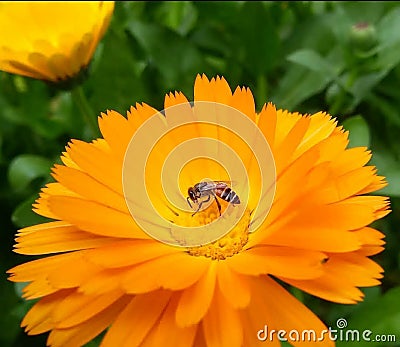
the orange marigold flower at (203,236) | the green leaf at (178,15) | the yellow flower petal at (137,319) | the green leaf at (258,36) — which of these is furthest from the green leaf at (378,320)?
the green leaf at (178,15)

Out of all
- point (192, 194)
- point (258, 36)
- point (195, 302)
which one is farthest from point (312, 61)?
point (195, 302)

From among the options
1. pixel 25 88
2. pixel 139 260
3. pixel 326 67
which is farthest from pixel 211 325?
pixel 25 88

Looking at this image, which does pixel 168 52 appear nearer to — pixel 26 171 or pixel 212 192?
pixel 26 171

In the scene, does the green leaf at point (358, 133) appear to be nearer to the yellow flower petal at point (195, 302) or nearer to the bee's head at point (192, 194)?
the bee's head at point (192, 194)

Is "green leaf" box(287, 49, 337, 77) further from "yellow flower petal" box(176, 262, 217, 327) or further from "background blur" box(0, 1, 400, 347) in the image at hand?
"yellow flower petal" box(176, 262, 217, 327)

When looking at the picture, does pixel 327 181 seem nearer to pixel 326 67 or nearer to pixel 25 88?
pixel 326 67

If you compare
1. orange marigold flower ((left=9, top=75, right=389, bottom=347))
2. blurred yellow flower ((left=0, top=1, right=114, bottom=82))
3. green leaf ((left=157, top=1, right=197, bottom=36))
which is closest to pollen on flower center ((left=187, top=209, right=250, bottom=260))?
orange marigold flower ((left=9, top=75, right=389, bottom=347))
